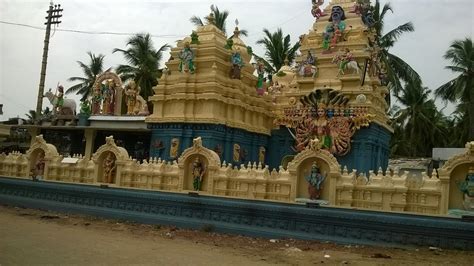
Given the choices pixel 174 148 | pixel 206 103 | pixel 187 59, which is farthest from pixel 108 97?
pixel 206 103

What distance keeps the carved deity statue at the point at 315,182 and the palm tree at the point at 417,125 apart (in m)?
28.6

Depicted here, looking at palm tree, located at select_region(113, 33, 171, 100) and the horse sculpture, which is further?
palm tree, located at select_region(113, 33, 171, 100)

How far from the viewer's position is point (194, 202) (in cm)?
1308

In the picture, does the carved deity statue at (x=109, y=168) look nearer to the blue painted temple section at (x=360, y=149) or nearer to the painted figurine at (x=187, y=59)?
the painted figurine at (x=187, y=59)

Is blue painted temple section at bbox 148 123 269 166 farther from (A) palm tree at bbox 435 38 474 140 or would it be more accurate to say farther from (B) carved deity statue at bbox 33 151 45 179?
(A) palm tree at bbox 435 38 474 140

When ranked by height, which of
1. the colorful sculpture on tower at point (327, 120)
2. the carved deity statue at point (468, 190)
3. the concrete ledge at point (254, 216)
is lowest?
the concrete ledge at point (254, 216)

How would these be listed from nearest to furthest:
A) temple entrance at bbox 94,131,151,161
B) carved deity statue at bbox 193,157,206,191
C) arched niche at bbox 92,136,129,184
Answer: carved deity statue at bbox 193,157,206,191
arched niche at bbox 92,136,129,184
temple entrance at bbox 94,131,151,161

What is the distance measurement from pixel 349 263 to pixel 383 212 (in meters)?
2.57

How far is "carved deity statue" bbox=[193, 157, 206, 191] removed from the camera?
13945 mm

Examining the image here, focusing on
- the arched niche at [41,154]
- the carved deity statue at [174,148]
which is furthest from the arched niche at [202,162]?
the arched niche at [41,154]

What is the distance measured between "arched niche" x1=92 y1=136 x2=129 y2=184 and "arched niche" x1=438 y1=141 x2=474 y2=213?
9365mm

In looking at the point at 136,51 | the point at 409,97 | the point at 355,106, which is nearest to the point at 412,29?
the point at 409,97

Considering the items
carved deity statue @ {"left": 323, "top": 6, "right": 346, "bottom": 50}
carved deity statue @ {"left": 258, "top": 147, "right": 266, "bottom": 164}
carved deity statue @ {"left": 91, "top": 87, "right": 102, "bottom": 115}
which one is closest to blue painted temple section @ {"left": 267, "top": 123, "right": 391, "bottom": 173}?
carved deity statue @ {"left": 258, "top": 147, "right": 266, "bottom": 164}

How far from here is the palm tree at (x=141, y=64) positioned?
37219mm
